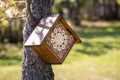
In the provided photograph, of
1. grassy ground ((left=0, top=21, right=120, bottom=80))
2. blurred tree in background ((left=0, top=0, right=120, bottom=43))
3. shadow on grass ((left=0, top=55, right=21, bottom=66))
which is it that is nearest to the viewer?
grassy ground ((left=0, top=21, right=120, bottom=80))

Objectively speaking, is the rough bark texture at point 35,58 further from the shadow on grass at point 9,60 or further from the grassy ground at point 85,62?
the shadow on grass at point 9,60

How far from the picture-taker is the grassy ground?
1272 cm

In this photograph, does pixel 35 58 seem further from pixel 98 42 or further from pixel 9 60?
pixel 98 42

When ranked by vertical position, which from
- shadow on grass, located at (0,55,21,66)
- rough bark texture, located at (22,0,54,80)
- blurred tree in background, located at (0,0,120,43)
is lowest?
blurred tree in background, located at (0,0,120,43)

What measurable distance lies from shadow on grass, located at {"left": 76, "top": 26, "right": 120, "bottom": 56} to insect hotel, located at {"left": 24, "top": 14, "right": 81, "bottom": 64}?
12636mm

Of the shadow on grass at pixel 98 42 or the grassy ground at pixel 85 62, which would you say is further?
the shadow on grass at pixel 98 42

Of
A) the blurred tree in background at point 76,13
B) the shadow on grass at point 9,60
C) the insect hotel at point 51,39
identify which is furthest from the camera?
the blurred tree in background at point 76,13

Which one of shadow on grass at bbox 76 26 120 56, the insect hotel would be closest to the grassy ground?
shadow on grass at bbox 76 26 120 56

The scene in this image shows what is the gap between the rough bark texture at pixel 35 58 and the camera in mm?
5570

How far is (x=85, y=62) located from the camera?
15789 millimetres

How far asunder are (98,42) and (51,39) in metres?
17.0

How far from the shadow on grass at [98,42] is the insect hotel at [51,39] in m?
12.6

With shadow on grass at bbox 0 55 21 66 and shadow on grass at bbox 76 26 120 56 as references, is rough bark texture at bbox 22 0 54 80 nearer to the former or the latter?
shadow on grass at bbox 0 55 21 66

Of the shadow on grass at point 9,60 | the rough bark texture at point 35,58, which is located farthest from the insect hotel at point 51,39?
the shadow on grass at point 9,60
